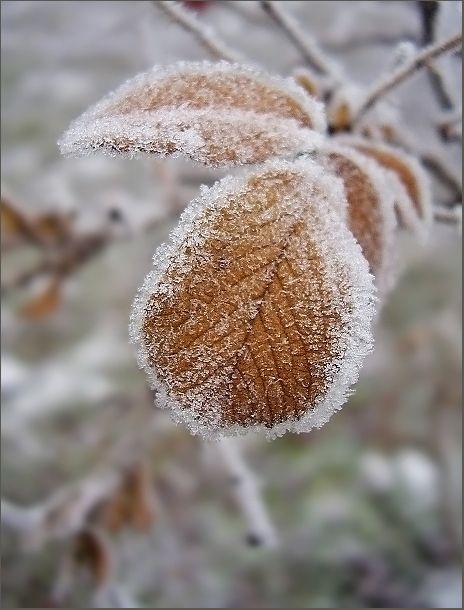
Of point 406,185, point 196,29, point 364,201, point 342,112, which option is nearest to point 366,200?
point 364,201

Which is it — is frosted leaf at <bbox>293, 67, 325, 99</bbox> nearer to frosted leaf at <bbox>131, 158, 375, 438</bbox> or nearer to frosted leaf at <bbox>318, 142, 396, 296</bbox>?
frosted leaf at <bbox>318, 142, 396, 296</bbox>

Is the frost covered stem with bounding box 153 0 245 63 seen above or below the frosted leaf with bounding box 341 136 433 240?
above

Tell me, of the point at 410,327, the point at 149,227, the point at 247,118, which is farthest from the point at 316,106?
the point at 410,327

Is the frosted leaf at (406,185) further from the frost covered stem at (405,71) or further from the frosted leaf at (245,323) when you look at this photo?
the frosted leaf at (245,323)

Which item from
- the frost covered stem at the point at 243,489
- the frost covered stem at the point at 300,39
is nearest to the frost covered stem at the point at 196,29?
the frost covered stem at the point at 300,39

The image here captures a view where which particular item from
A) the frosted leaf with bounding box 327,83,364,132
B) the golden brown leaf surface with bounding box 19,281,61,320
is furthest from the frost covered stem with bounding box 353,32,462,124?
the golden brown leaf surface with bounding box 19,281,61,320

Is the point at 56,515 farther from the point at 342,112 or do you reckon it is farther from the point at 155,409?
the point at 342,112

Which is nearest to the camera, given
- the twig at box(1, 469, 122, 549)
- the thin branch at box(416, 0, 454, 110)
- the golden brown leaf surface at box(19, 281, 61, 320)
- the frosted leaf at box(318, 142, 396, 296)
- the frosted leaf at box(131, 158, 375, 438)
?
the frosted leaf at box(131, 158, 375, 438)
